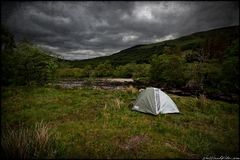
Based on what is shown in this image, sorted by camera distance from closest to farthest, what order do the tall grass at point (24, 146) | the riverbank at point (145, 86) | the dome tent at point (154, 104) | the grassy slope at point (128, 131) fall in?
the tall grass at point (24, 146)
the grassy slope at point (128, 131)
the dome tent at point (154, 104)
the riverbank at point (145, 86)

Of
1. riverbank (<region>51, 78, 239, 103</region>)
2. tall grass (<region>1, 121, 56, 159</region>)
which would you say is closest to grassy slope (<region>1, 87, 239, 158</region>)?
tall grass (<region>1, 121, 56, 159</region>)

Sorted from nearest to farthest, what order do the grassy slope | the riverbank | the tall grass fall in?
the tall grass
the grassy slope
the riverbank

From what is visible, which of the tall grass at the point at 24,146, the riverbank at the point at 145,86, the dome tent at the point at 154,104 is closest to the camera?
the tall grass at the point at 24,146

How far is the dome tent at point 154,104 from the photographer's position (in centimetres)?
1283

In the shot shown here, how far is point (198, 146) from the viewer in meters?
7.80

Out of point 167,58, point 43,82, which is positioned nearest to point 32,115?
point 43,82

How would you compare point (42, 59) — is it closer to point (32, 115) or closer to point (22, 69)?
point (22, 69)

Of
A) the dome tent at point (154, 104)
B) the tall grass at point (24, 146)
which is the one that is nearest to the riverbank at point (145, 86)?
the dome tent at point (154, 104)

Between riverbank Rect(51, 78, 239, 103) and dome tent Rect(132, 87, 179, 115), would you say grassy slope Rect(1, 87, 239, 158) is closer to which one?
dome tent Rect(132, 87, 179, 115)

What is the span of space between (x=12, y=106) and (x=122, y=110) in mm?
7821

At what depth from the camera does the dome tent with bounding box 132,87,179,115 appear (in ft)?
42.1

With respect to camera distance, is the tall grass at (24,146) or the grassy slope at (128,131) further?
the grassy slope at (128,131)

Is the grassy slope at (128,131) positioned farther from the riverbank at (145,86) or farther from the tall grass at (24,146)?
the riverbank at (145,86)

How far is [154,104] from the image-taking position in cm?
1282
